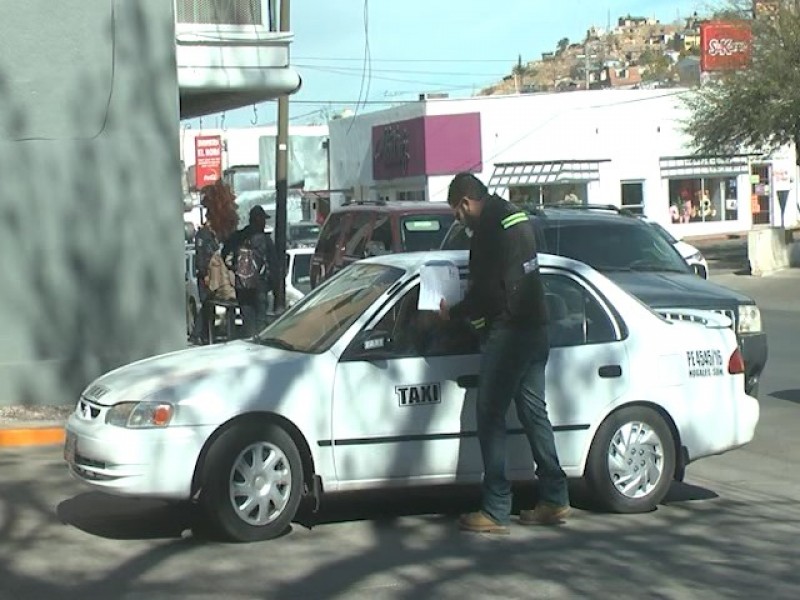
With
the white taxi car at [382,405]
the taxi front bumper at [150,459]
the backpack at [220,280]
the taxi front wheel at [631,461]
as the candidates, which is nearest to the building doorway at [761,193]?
the backpack at [220,280]

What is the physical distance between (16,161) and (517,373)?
257 inches

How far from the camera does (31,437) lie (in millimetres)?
10906

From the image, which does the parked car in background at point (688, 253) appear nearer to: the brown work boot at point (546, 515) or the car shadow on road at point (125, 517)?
the brown work boot at point (546, 515)

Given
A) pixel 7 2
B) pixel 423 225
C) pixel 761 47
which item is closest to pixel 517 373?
pixel 7 2

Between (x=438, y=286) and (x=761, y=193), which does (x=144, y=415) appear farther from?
(x=761, y=193)

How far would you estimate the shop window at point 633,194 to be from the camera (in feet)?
160

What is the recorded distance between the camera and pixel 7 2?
1198 centimetres

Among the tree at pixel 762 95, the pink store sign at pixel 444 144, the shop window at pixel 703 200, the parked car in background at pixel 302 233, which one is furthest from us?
the shop window at pixel 703 200

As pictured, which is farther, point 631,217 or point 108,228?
point 631,217

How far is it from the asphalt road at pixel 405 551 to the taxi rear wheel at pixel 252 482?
13 centimetres

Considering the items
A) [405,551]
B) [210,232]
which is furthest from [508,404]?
[210,232]

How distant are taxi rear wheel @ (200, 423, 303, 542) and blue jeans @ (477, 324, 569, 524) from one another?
1.08m

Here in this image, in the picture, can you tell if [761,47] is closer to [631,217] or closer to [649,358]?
[631,217]

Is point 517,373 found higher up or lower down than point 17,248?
lower down
